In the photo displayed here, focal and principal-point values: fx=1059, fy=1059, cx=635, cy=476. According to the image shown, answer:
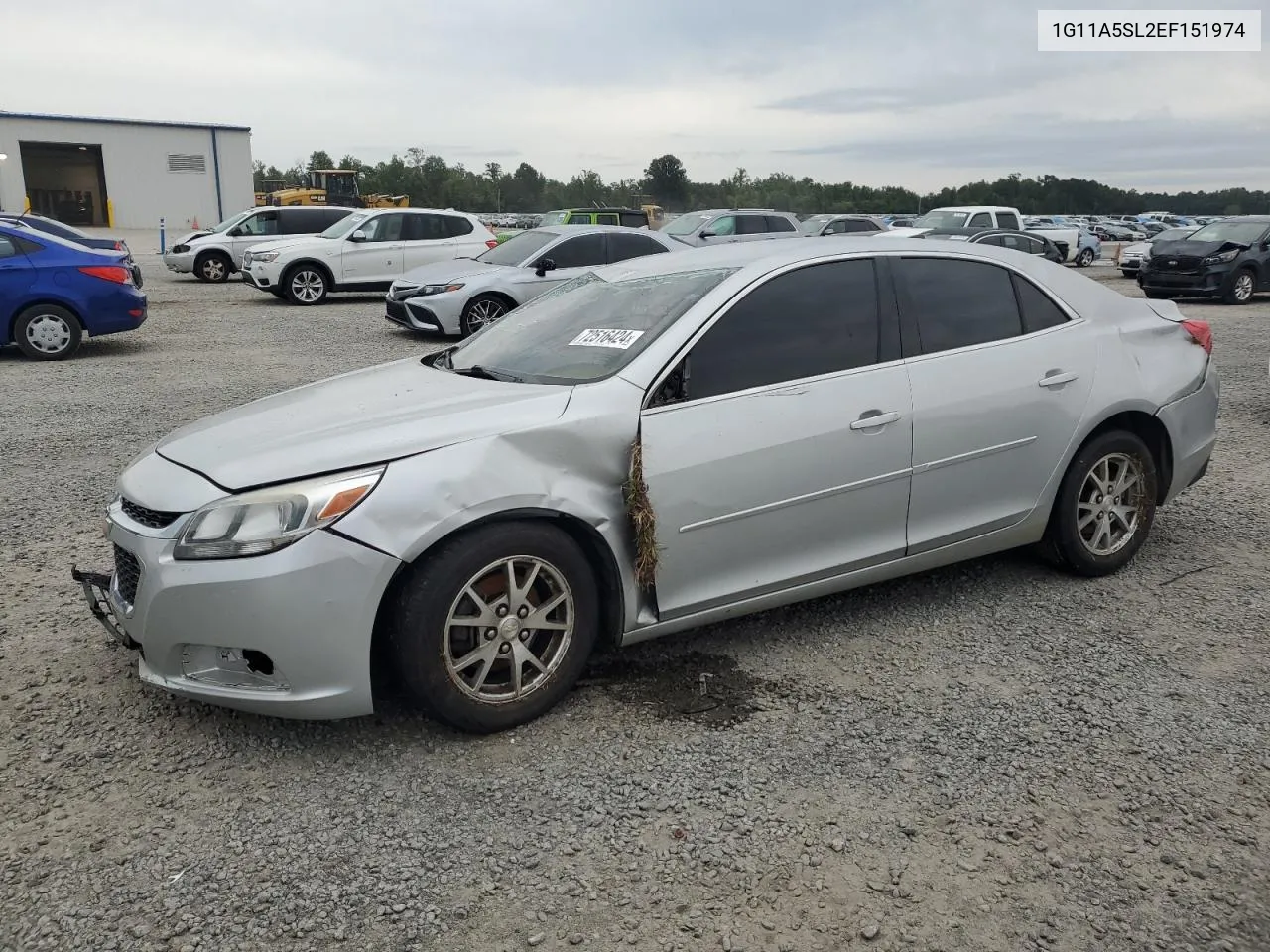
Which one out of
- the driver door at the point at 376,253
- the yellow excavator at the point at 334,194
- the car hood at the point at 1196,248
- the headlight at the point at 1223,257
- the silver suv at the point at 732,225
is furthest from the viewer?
the yellow excavator at the point at 334,194

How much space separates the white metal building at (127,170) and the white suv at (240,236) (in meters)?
30.7

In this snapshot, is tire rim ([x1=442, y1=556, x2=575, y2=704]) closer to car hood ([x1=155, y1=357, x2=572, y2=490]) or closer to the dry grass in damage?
the dry grass in damage

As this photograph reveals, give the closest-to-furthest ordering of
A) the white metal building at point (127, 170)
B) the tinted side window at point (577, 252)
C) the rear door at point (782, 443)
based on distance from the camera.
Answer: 1. the rear door at point (782, 443)
2. the tinted side window at point (577, 252)
3. the white metal building at point (127, 170)

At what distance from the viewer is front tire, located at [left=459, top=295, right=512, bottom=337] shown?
13.2 m

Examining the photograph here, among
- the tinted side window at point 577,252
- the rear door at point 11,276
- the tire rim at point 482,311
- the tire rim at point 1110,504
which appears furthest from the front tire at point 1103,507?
the rear door at point 11,276

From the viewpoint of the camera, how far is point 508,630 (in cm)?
342

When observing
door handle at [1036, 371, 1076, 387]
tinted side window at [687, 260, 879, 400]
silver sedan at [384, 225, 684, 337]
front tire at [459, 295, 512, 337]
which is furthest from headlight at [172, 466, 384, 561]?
front tire at [459, 295, 512, 337]

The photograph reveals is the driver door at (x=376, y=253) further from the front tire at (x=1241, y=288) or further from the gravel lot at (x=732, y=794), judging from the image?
the front tire at (x=1241, y=288)

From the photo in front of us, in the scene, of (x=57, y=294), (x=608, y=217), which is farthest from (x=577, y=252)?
(x=608, y=217)

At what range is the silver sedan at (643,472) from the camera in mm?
3217

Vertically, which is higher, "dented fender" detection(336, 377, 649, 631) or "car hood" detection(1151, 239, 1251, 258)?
"car hood" detection(1151, 239, 1251, 258)

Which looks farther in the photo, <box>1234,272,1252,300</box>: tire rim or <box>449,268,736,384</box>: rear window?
<box>1234,272,1252,300</box>: tire rim

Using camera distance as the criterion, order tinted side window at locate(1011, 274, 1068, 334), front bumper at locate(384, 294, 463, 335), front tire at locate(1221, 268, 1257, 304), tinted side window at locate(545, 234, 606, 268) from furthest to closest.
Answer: front tire at locate(1221, 268, 1257, 304)
tinted side window at locate(545, 234, 606, 268)
front bumper at locate(384, 294, 463, 335)
tinted side window at locate(1011, 274, 1068, 334)

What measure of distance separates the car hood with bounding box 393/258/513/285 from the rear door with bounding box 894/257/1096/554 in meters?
9.69
